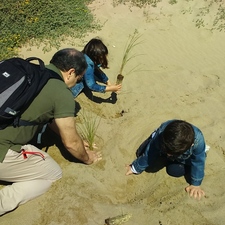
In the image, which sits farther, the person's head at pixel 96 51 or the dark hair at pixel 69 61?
the person's head at pixel 96 51

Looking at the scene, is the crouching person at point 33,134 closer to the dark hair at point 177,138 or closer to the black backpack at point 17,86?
the black backpack at point 17,86

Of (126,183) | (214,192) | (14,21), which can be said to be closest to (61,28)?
(14,21)

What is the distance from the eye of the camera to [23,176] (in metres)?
3.43

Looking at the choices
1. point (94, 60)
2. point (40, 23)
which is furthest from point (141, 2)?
point (94, 60)

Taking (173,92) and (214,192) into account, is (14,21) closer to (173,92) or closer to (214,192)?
(173,92)

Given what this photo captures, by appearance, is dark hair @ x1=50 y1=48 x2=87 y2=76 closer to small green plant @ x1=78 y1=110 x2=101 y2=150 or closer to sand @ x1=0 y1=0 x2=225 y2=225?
small green plant @ x1=78 y1=110 x2=101 y2=150

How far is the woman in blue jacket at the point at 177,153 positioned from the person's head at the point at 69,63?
960 millimetres

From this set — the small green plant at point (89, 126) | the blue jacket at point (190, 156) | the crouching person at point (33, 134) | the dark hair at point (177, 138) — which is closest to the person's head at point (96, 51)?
the small green plant at point (89, 126)

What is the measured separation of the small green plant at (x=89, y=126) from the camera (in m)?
4.01

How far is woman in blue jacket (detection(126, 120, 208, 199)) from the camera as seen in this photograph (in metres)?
3.06

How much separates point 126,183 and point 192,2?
4.13 meters

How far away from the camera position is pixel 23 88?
294cm

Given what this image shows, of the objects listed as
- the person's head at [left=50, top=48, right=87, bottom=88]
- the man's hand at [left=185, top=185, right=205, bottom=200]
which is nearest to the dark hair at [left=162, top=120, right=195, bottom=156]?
the man's hand at [left=185, top=185, right=205, bottom=200]

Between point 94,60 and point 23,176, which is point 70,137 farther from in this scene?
point 94,60
